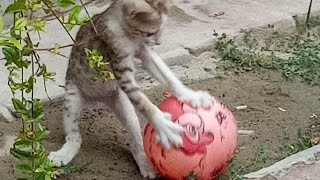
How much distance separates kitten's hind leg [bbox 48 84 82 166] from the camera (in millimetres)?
5008

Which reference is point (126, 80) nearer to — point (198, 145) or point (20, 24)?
point (198, 145)

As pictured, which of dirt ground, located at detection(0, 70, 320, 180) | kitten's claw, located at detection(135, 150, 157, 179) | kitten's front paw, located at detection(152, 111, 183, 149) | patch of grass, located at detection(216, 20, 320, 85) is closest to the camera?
kitten's front paw, located at detection(152, 111, 183, 149)

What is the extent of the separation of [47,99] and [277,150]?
5.24 ft

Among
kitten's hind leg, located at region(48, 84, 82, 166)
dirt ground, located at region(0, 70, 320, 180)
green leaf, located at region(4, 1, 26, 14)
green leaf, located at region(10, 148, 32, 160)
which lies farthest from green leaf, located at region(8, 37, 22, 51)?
kitten's hind leg, located at region(48, 84, 82, 166)

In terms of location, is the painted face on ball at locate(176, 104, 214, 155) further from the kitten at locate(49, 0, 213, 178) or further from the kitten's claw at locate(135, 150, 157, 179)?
the kitten's claw at locate(135, 150, 157, 179)

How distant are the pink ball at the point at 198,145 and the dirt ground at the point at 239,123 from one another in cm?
47

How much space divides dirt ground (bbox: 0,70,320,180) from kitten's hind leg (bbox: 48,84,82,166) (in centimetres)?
9

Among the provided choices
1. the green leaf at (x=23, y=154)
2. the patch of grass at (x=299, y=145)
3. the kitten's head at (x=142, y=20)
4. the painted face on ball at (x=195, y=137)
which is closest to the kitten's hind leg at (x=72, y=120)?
the kitten's head at (x=142, y=20)

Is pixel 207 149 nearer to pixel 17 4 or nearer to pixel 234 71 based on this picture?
pixel 17 4

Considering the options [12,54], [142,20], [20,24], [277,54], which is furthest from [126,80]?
[277,54]

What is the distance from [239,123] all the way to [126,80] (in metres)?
1.22

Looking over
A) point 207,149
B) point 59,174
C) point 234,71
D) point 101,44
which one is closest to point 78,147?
point 59,174

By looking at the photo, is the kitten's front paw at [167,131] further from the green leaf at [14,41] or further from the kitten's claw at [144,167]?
the green leaf at [14,41]

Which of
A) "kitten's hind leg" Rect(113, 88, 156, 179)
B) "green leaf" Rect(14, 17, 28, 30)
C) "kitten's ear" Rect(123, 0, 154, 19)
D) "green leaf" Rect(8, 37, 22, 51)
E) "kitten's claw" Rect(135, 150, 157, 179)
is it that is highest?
"green leaf" Rect(14, 17, 28, 30)
